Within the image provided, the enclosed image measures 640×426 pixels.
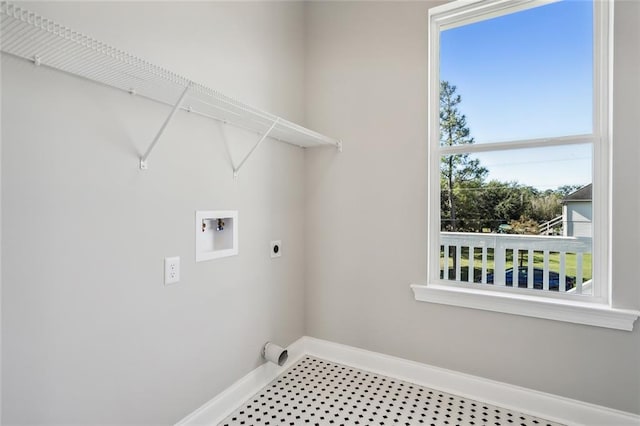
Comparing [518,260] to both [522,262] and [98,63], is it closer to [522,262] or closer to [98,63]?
[522,262]

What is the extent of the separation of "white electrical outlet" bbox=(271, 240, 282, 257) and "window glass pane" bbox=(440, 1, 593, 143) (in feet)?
4.80

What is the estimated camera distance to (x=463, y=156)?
2.06 meters

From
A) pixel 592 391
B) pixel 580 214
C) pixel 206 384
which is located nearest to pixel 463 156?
pixel 580 214

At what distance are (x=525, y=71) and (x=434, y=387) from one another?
2024mm

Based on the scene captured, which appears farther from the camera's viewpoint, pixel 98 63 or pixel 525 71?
pixel 525 71

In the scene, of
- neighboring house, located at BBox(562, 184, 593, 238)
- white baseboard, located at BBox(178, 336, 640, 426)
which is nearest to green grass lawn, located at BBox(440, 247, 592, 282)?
neighboring house, located at BBox(562, 184, 593, 238)

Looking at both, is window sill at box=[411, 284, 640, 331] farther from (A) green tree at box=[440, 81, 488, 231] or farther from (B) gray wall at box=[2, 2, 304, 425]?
(B) gray wall at box=[2, 2, 304, 425]

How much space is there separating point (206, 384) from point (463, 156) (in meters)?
2.03

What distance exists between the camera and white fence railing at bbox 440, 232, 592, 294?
1.77 metres

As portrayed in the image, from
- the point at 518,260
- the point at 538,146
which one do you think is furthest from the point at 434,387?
the point at 538,146

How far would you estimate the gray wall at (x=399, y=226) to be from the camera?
158 cm

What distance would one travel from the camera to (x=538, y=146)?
1.85m

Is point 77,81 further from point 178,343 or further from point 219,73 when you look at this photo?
point 178,343

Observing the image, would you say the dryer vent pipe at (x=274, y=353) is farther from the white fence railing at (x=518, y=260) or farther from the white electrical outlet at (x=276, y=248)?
the white fence railing at (x=518, y=260)
